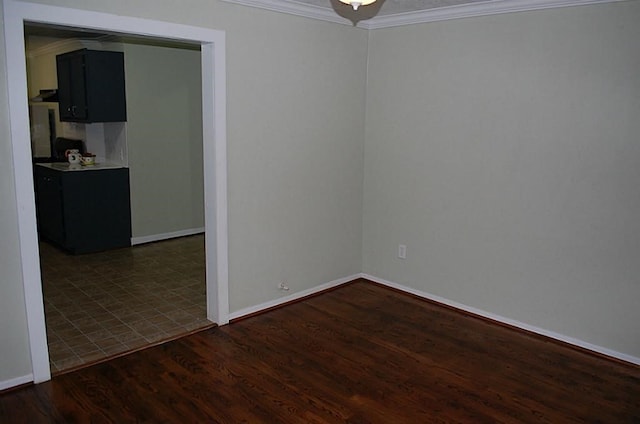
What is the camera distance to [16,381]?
2854 millimetres

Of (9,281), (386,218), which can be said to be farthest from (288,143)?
(9,281)

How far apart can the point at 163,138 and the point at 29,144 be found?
340 centimetres

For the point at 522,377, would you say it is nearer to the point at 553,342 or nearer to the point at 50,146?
the point at 553,342

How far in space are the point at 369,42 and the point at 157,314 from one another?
296 centimetres

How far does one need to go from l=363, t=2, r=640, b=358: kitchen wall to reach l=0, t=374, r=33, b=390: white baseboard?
9.70ft

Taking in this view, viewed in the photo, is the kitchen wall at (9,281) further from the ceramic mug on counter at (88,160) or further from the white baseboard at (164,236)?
the ceramic mug on counter at (88,160)

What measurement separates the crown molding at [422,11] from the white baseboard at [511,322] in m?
2.28

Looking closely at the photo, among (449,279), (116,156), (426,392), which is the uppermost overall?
(116,156)

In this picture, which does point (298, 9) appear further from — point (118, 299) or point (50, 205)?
point (50, 205)

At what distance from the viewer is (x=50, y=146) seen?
757 centimetres

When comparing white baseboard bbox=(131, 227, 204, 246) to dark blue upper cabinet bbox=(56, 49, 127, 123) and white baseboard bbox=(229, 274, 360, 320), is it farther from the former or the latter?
white baseboard bbox=(229, 274, 360, 320)

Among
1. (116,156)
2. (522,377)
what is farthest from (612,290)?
(116,156)

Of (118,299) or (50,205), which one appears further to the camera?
(50,205)

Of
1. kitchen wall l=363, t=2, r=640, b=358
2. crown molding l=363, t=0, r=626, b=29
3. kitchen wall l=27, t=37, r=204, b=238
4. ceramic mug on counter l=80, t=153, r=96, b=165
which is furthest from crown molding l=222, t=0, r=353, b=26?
ceramic mug on counter l=80, t=153, r=96, b=165
